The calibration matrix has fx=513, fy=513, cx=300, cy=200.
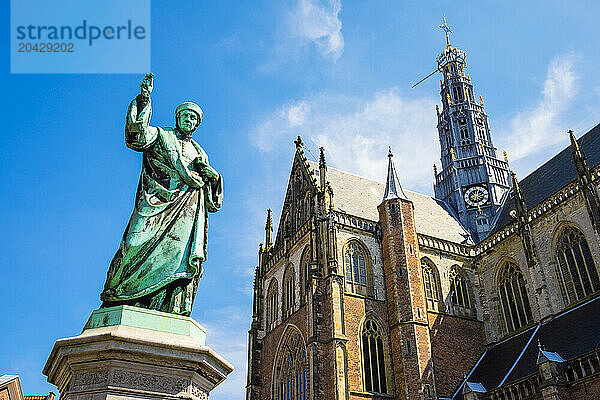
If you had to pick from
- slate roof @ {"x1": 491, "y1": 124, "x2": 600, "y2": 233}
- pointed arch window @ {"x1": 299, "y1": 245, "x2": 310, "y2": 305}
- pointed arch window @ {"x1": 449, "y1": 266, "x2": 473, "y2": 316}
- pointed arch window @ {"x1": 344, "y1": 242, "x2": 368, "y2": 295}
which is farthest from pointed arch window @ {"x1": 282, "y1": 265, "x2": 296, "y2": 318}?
slate roof @ {"x1": 491, "y1": 124, "x2": 600, "y2": 233}

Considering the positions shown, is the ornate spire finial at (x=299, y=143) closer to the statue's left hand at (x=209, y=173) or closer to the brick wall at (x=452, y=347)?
the brick wall at (x=452, y=347)

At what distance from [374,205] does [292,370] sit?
11.3 meters

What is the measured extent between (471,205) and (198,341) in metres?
34.0

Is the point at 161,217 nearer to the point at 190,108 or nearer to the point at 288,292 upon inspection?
the point at 190,108

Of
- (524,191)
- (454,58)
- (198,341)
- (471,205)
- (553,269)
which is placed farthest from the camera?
(454,58)

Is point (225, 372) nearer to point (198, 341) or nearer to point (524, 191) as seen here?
point (198, 341)

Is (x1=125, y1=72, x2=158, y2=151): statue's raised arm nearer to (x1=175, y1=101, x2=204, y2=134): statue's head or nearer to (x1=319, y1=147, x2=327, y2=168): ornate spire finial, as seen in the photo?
(x1=175, y1=101, x2=204, y2=134): statue's head

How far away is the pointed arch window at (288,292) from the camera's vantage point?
29031 mm

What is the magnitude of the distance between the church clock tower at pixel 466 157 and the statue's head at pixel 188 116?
101ft

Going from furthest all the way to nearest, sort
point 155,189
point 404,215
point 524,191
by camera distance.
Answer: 1. point 524,191
2. point 404,215
3. point 155,189

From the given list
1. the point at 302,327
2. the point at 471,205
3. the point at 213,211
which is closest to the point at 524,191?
the point at 471,205

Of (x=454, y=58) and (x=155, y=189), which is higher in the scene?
(x=454, y=58)

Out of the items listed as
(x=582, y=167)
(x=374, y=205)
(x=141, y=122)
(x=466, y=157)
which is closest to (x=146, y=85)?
(x=141, y=122)

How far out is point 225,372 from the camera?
5.17 metres
